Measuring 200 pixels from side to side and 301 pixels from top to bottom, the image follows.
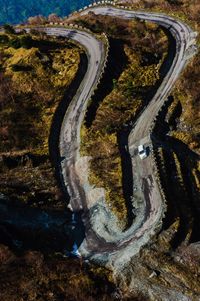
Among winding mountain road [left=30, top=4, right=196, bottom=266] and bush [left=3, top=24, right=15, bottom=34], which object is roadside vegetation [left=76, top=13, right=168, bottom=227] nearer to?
winding mountain road [left=30, top=4, right=196, bottom=266]

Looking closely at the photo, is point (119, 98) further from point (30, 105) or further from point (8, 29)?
point (8, 29)

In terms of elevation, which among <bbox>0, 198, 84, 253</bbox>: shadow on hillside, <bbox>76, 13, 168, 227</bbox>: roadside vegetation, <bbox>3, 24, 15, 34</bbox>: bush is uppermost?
<bbox>3, 24, 15, 34</bbox>: bush

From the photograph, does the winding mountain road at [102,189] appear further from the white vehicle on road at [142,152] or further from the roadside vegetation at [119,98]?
the roadside vegetation at [119,98]

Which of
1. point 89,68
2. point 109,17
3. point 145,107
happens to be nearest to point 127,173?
point 145,107

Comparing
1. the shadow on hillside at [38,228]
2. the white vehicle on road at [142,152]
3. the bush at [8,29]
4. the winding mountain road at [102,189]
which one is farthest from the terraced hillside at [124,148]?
the bush at [8,29]

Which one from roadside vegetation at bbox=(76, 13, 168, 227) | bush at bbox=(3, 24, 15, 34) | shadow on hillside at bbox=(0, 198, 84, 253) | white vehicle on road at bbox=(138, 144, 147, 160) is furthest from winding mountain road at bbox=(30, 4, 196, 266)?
bush at bbox=(3, 24, 15, 34)

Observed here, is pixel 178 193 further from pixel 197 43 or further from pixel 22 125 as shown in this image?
pixel 197 43

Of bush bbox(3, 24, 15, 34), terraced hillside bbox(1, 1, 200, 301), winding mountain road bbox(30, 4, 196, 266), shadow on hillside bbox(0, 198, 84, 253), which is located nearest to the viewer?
terraced hillside bbox(1, 1, 200, 301)

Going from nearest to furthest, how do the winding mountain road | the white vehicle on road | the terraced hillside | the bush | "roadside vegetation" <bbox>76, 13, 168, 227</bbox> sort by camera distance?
1. the terraced hillside
2. the winding mountain road
3. "roadside vegetation" <bbox>76, 13, 168, 227</bbox>
4. the white vehicle on road
5. the bush
